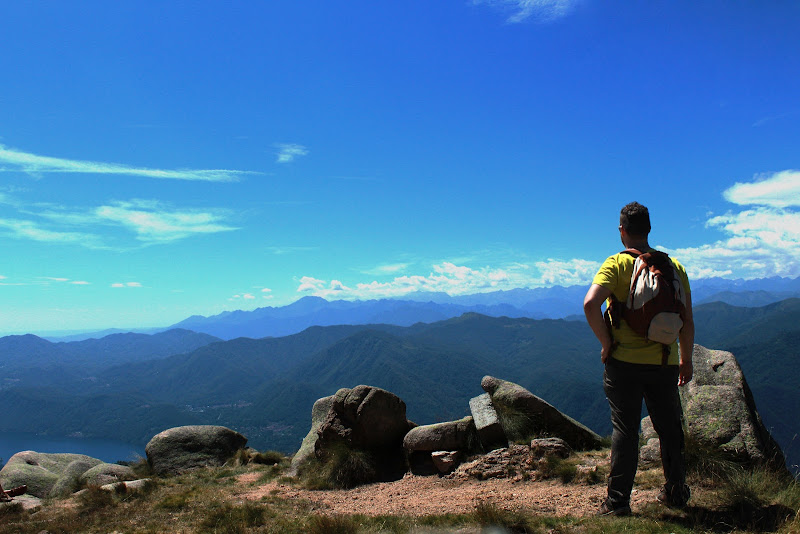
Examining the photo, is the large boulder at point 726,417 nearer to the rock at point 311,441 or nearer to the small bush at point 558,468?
the small bush at point 558,468

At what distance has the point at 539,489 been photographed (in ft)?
26.5

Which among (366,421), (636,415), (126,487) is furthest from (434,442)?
(126,487)

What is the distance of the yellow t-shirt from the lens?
5.27 metres

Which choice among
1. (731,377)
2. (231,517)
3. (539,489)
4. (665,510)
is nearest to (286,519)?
(231,517)

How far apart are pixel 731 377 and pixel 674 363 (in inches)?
146

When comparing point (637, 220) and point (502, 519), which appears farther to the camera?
point (502, 519)

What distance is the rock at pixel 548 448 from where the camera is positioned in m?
9.81

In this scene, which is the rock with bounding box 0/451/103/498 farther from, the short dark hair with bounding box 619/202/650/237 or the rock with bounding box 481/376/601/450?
the short dark hair with bounding box 619/202/650/237

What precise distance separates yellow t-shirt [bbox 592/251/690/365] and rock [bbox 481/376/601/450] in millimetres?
6554

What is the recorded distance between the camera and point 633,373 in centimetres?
532

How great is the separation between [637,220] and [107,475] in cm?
1636

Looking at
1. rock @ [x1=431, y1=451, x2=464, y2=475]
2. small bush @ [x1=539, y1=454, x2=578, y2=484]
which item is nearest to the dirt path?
small bush @ [x1=539, y1=454, x2=578, y2=484]

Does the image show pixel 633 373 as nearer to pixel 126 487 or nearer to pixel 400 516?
pixel 400 516

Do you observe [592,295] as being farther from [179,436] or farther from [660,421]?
[179,436]
